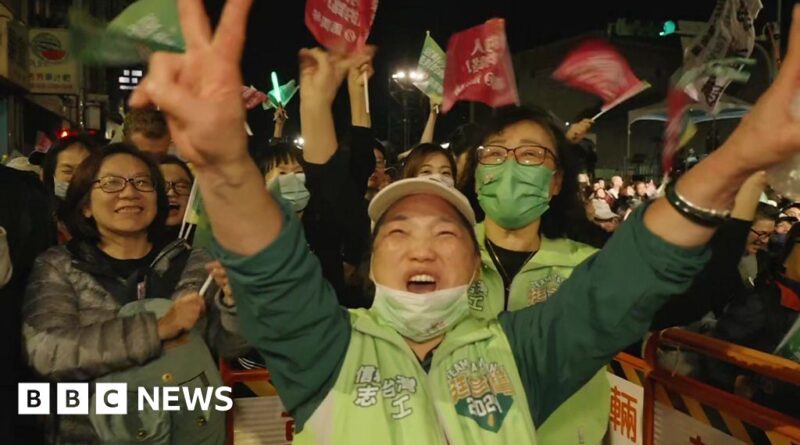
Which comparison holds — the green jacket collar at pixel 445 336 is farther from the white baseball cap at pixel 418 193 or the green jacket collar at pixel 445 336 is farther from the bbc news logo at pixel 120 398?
the bbc news logo at pixel 120 398

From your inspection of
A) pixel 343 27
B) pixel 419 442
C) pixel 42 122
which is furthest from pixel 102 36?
pixel 42 122

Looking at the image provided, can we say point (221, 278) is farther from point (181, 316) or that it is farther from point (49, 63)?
point (49, 63)

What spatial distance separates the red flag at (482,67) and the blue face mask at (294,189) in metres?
1.46

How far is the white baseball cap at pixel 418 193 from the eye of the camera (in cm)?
241

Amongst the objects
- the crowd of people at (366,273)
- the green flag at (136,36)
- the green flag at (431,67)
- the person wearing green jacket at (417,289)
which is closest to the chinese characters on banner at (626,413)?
the crowd of people at (366,273)

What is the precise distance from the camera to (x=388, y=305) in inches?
88.4

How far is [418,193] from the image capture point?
96.3 inches

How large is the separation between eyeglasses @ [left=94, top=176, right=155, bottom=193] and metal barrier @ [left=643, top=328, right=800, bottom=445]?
264cm

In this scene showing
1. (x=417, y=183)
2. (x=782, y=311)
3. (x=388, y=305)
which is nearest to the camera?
(x=388, y=305)

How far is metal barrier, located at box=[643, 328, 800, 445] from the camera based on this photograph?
313 centimetres

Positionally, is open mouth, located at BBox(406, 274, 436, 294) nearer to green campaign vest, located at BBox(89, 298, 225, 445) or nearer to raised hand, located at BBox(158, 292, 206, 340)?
A: raised hand, located at BBox(158, 292, 206, 340)

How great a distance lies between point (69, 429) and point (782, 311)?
3.52 metres

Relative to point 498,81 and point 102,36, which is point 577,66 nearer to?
point 498,81

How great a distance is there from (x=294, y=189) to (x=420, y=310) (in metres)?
2.02
